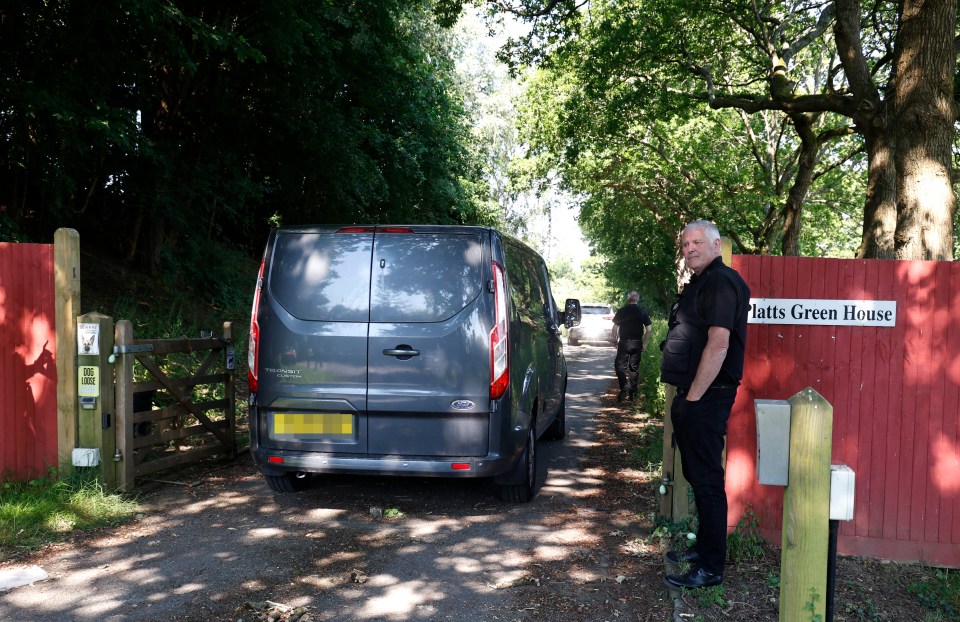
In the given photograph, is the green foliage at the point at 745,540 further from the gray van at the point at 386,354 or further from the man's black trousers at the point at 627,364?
the man's black trousers at the point at 627,364

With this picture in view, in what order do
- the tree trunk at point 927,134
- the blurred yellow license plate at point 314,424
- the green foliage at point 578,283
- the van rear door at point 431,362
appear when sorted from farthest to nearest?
the green foliage at point 578,283
the tree trunk at point 927,134
the blurred yellow license plate at point 314,424
the van rear door at point 431,362

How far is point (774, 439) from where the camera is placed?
2873mm

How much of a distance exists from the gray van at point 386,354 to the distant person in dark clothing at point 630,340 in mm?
6925

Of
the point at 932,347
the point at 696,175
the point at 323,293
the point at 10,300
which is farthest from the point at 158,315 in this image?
the point at 696,175

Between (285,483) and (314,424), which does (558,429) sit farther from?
(314,424)

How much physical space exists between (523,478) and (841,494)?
12.0ft

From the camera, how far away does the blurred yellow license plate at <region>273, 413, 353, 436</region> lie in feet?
18.5

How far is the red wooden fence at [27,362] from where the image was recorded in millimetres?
6000

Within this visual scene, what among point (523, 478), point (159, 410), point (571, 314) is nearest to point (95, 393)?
point (159, 410)

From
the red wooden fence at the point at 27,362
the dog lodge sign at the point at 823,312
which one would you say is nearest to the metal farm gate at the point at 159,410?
the red wooden fence at the point at 27,362

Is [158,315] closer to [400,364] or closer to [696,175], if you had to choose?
[400,364]

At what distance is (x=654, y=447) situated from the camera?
806 cm

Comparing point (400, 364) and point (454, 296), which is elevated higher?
point (454, 296)

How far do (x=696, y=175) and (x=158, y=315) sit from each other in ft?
57.5
